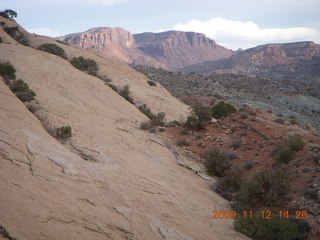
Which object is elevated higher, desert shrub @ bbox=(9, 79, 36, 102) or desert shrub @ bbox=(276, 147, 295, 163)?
desert shrub @ bbox=(9, 79, 36, 102)

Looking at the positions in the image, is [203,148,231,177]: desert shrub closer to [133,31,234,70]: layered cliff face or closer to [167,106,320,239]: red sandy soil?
[167,106,320,239]: red sandy soil

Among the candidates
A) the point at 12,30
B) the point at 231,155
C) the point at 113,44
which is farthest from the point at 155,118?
the point at 113,44

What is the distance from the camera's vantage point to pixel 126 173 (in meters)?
7.94

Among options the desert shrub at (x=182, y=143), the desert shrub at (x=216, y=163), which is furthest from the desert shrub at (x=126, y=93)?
the desert shrub at (x=216, y=163)

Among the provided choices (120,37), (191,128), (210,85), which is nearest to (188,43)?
(120,37)

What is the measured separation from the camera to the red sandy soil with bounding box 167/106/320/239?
8141 mm

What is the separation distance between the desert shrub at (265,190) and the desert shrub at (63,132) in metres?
5.57

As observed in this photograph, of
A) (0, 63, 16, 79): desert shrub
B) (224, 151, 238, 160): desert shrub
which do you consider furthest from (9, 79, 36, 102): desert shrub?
(224, 151, 238, 160): desert shrub

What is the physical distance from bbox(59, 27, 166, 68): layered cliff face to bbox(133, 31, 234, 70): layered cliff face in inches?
452

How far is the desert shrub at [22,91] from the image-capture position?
11.0 meters

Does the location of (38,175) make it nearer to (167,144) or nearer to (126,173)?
(126,173)

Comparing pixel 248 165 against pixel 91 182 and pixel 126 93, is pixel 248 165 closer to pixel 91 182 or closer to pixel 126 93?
pixel 91 182

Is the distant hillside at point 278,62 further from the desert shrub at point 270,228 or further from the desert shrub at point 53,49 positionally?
the desert shrub at point 270,228

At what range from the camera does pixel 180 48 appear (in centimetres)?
18425
